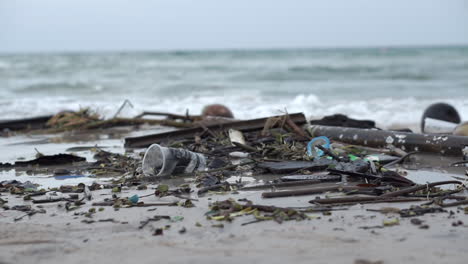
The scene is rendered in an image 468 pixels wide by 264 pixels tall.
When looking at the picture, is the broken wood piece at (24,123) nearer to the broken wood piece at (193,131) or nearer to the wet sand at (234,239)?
the broken wood piece at (193,131)

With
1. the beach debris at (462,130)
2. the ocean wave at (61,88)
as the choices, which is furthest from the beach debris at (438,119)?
the ocean wave at (61,88)

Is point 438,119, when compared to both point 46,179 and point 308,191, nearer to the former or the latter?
point 308,191

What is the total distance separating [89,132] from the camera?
27.4ft

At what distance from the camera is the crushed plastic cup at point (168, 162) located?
4648 millimetres

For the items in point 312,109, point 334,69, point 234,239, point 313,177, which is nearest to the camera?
point 234,239

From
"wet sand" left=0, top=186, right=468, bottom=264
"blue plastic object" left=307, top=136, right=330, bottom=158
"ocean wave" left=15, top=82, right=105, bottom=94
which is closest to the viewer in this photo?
"wet sand" left=0, top=186, right=468, bottom=264

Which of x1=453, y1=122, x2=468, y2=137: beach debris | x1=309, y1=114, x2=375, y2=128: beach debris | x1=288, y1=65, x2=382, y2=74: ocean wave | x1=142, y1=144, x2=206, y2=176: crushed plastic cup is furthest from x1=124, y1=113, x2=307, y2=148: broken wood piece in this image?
x1=288, y1=65, x2=382, y2=74: ocean wave

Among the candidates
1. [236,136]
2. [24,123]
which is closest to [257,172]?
[236,136]

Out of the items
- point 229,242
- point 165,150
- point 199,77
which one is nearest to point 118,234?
point 229,242

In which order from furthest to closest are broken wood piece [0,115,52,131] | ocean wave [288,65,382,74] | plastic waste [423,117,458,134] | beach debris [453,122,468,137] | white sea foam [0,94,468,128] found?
1. ocean wave [288,65,382,74]
2. white sea foam [0,94,468,128]
3. broken wood piece [0,115,52,131]
4. plastic waste [423,117,458,134]
5. beach debris [453,122,468,137]

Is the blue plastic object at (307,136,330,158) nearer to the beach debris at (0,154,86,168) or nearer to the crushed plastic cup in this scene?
the crushed plastic cup

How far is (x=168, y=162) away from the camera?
183 inches

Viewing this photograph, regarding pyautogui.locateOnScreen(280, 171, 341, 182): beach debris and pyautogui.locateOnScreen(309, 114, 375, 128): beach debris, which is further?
pyautogui.locateOnScreen(309, 114, 375, 128): beach debris

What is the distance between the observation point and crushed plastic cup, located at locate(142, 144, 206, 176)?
465 cm
